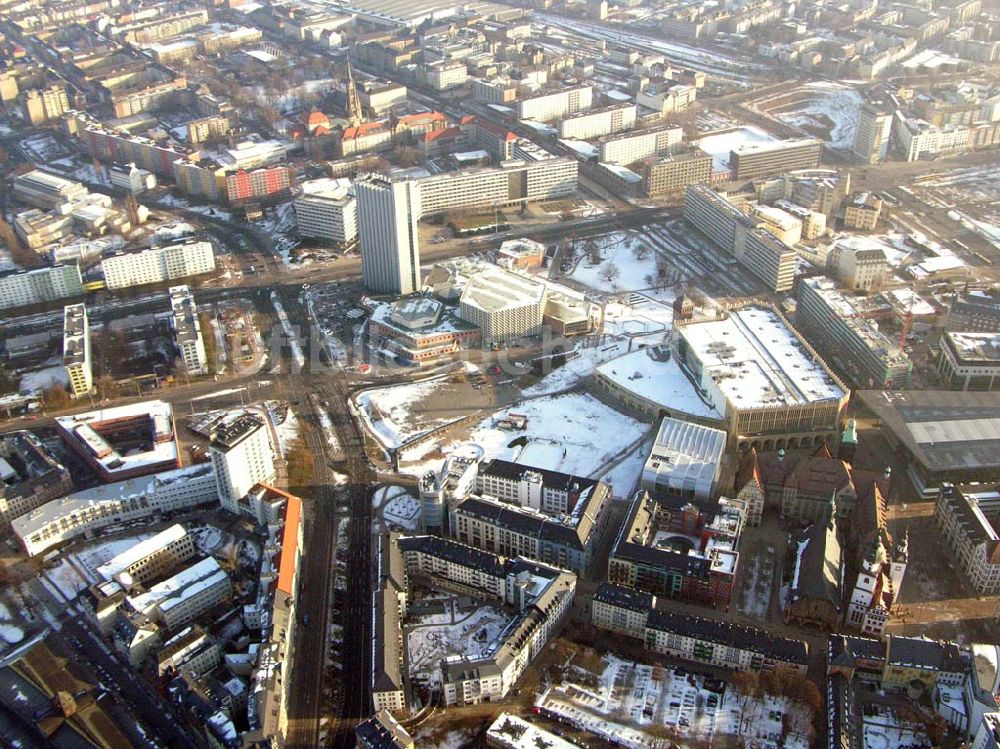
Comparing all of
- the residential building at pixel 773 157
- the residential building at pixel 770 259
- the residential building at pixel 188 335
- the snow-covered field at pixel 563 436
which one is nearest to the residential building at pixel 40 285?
the residential building at pixel 188 335

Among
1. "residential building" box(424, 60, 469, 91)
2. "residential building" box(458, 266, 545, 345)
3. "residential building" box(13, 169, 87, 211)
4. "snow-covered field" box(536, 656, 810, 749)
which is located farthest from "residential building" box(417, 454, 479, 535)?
"residential building" box(424, 60, 469, 91)

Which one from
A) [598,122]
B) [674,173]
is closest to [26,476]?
[674,173]

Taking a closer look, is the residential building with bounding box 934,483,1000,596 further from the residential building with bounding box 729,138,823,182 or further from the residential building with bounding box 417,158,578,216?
the residential building with bounding box 729,138,823,182

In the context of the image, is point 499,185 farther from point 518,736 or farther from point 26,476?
point 518,736

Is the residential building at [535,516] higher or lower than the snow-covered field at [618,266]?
lower

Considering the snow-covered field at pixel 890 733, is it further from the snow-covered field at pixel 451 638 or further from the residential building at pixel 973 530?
the snow-covered field at pixel 451 638
